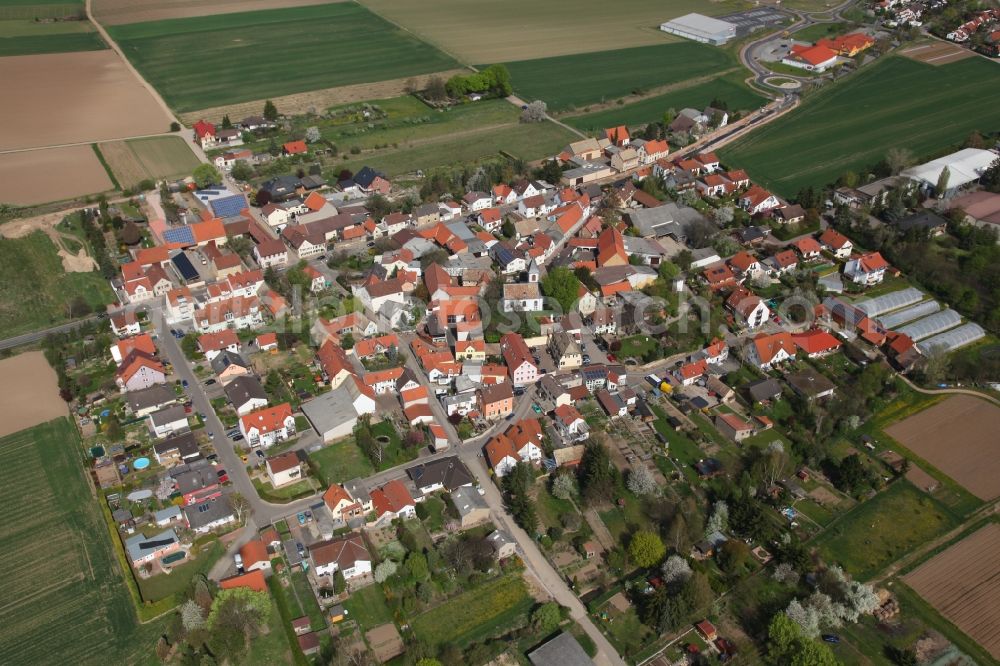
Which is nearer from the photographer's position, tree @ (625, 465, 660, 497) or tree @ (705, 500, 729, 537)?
tree @ (705, 500, 729, 537)

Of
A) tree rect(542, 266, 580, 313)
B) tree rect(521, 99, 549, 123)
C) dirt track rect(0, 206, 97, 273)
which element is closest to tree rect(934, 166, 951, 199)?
tree rect(542, 266, 580, 313)

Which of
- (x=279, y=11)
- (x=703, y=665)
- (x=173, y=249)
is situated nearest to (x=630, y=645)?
(x=703, y=665)

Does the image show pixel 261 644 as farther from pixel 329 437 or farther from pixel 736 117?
pixel 736 117

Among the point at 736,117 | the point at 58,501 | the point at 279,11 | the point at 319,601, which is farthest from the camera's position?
the point at 279,11

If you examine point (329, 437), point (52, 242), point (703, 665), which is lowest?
point (703, 665)

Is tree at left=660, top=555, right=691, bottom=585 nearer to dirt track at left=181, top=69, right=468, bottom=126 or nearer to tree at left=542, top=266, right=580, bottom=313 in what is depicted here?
tree at left=542, top=266, right=580, bottom=313

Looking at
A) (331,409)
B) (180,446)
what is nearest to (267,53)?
(331,409)

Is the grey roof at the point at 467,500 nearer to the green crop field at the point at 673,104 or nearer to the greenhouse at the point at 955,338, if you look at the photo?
the greenhouse at the point at 955,338
